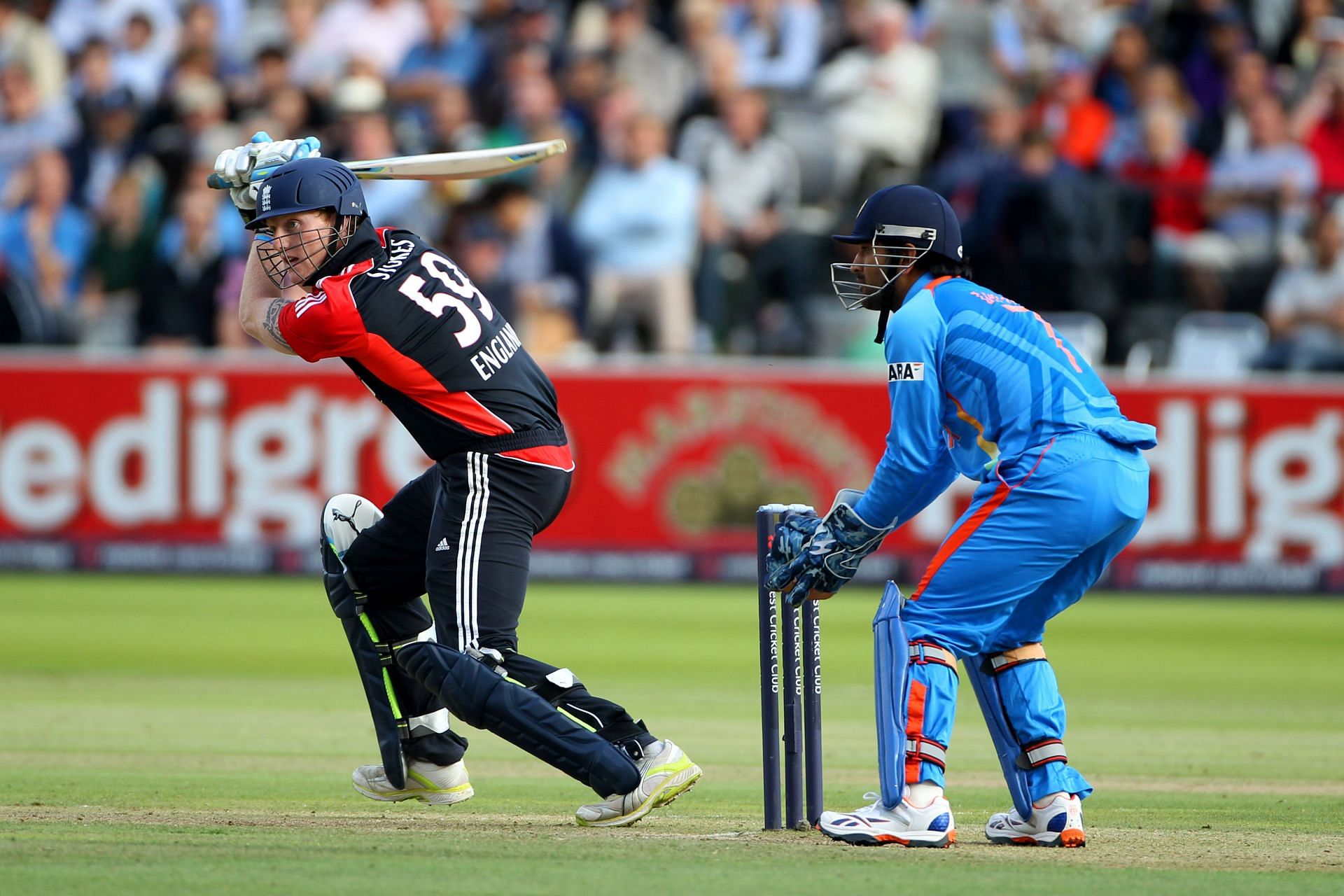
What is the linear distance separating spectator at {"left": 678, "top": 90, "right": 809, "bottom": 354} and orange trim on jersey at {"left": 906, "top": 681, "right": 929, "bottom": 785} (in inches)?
409

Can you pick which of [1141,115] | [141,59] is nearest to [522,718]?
[1141,115]

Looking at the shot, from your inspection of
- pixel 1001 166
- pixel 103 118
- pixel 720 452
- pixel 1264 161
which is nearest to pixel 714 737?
pixel 720 452

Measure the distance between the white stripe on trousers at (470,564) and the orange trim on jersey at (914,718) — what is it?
1373mm

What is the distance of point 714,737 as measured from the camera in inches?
335

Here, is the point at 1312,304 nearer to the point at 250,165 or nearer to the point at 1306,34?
the point at 1306,34

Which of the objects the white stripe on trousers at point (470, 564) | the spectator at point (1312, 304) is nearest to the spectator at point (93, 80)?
the spectator at point (1312, 304)

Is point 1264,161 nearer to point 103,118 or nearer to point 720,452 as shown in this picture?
point 720,452

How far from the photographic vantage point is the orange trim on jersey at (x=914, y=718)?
549 centimetres

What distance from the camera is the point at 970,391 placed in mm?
5559

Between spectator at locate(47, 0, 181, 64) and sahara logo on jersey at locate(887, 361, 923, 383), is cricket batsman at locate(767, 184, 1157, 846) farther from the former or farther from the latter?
spectator at locate(47, 0, 181, 64)

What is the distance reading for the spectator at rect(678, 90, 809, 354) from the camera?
639 inches

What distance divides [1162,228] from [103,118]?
32.4ft

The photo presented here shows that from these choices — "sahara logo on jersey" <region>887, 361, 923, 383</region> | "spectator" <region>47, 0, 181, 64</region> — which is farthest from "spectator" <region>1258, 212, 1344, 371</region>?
"spectator" <region>47, 0, 181, 64</region>

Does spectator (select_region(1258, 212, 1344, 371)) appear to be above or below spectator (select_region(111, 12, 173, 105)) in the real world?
below
